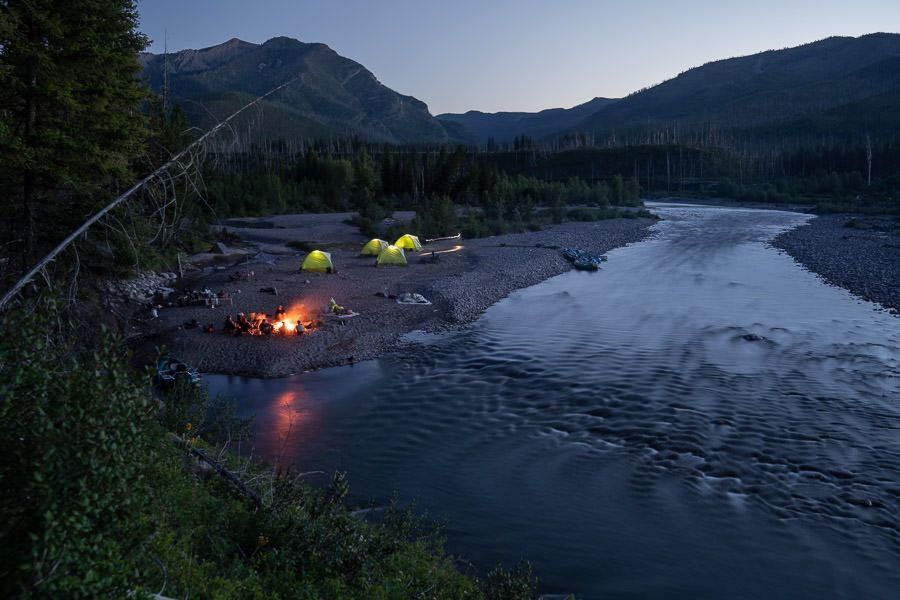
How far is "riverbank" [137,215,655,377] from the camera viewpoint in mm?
20156

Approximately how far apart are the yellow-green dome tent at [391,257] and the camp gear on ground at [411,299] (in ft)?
33.2

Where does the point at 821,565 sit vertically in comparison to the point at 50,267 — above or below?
below

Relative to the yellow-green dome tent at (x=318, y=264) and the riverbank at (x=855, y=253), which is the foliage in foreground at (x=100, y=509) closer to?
the riverbank at (x=855, y=253)

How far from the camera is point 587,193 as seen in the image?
3546 inches

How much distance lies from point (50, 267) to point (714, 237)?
53.2m

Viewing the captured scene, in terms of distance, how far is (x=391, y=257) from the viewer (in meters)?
37.8

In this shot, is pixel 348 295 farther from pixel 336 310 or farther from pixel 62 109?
pixel 62 109

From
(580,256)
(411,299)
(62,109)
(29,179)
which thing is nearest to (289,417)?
(29,179)

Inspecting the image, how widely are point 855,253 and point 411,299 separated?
3124 cm

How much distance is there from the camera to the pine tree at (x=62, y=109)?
457 inches

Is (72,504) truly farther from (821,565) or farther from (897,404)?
(897,404)

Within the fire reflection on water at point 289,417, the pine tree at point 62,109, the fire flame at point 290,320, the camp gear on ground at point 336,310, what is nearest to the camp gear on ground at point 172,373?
the fire reflection on water at point 289,417

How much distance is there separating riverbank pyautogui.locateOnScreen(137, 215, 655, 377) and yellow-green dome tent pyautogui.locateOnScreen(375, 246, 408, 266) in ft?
2.03

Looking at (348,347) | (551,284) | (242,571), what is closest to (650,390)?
(348,347)
